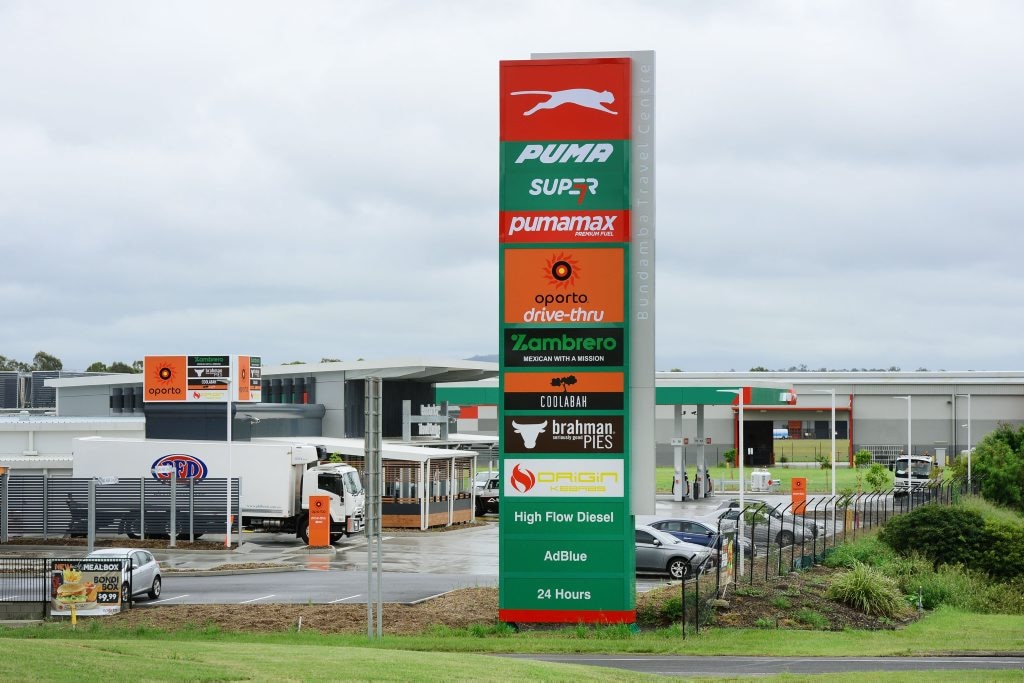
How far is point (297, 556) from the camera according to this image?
127 ft

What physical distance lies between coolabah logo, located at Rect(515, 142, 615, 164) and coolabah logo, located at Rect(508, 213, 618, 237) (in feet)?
3.58

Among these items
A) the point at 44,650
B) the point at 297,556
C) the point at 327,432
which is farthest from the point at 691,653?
the point at 327,432

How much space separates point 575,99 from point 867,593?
12.9m

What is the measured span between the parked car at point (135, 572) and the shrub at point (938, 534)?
21.5 metres

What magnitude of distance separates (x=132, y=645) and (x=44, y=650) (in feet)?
10.6

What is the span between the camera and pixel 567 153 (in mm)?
24797

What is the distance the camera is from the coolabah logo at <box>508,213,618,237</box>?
24.7 m

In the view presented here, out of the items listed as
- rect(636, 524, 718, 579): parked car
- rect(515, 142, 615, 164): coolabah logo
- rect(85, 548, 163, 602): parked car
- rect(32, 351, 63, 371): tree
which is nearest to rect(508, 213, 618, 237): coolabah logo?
rect(515, 142, 615, 164): coolabah logo

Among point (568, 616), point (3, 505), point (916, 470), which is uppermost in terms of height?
point (3, 505)

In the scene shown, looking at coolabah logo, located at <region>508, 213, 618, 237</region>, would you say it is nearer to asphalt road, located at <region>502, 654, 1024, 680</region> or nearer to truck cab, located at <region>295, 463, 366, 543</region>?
asphalt road, located at <region>502, 654, 1024, 680</region>

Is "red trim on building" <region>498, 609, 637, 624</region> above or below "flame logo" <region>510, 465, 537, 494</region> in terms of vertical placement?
below

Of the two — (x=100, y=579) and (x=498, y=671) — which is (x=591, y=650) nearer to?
→ (x=498, y=671)

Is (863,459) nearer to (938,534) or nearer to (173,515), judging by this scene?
(938,534)

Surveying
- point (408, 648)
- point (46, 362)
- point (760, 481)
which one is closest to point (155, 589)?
point (408, 648)
